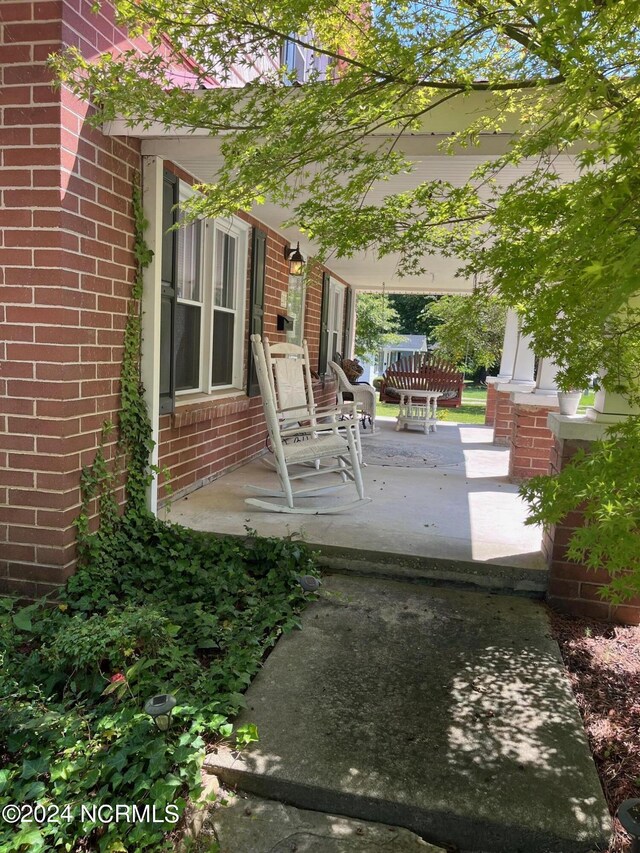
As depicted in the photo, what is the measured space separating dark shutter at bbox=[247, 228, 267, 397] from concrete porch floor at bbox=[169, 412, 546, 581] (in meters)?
0.85

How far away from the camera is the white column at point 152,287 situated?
3.30m

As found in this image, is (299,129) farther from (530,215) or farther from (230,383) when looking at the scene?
(230,383)

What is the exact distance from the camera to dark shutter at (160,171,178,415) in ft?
12.1

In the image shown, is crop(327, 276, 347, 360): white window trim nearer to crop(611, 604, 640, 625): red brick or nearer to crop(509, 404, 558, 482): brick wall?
crop(509, 404, 558, 482): brick wall

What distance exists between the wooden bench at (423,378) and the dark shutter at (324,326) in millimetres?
1180

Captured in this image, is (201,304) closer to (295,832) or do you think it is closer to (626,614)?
(626,614)

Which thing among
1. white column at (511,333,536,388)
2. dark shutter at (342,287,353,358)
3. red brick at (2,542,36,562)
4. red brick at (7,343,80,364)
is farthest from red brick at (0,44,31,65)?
dark shutter at (342,287,353,358)

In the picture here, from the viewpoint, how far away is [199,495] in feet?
14.8

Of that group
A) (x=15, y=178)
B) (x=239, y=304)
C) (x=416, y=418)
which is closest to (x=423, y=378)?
(x=416, y=418)

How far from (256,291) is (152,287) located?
91.6 inches

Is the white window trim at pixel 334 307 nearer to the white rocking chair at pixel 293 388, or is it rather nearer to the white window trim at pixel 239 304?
the white window trim at pixel 239 304

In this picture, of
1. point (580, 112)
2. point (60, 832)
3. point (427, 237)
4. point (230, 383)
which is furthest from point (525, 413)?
point (60, 832)

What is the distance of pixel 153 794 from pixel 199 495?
2.95 meters

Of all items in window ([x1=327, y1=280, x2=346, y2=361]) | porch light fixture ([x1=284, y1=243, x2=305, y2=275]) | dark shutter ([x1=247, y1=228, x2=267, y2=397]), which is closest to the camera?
dark shutter ([x1=247, y1=228, x2=267, y2=397])
